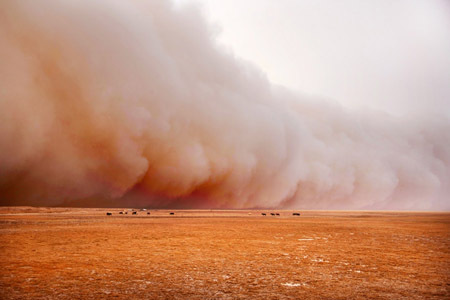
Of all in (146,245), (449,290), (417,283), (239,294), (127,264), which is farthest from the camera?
(146,245)

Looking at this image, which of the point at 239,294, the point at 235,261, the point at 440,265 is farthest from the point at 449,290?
the point at 235,261

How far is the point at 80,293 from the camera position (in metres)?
9.12

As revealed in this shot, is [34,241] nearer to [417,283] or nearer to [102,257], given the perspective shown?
[102,257]

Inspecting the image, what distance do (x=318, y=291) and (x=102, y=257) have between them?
9.96m

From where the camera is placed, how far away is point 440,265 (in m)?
13.5

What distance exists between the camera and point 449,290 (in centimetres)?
966

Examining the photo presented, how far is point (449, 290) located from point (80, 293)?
10753mm

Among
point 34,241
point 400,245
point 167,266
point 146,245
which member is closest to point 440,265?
point 400,245

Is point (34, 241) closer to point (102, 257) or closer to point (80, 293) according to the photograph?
point (102, 257)

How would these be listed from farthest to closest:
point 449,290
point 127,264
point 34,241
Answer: point 34,241 → point 127,264 → point 449,290

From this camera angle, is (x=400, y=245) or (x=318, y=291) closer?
(x=318, y=291)

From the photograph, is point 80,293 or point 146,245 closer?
point 80,293

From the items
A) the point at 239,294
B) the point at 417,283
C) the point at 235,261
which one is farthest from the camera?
the point at 235,261

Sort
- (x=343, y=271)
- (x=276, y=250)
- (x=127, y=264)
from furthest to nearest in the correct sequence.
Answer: (x=276, y=250), (x=127, y=264), (x=343, y=271)
